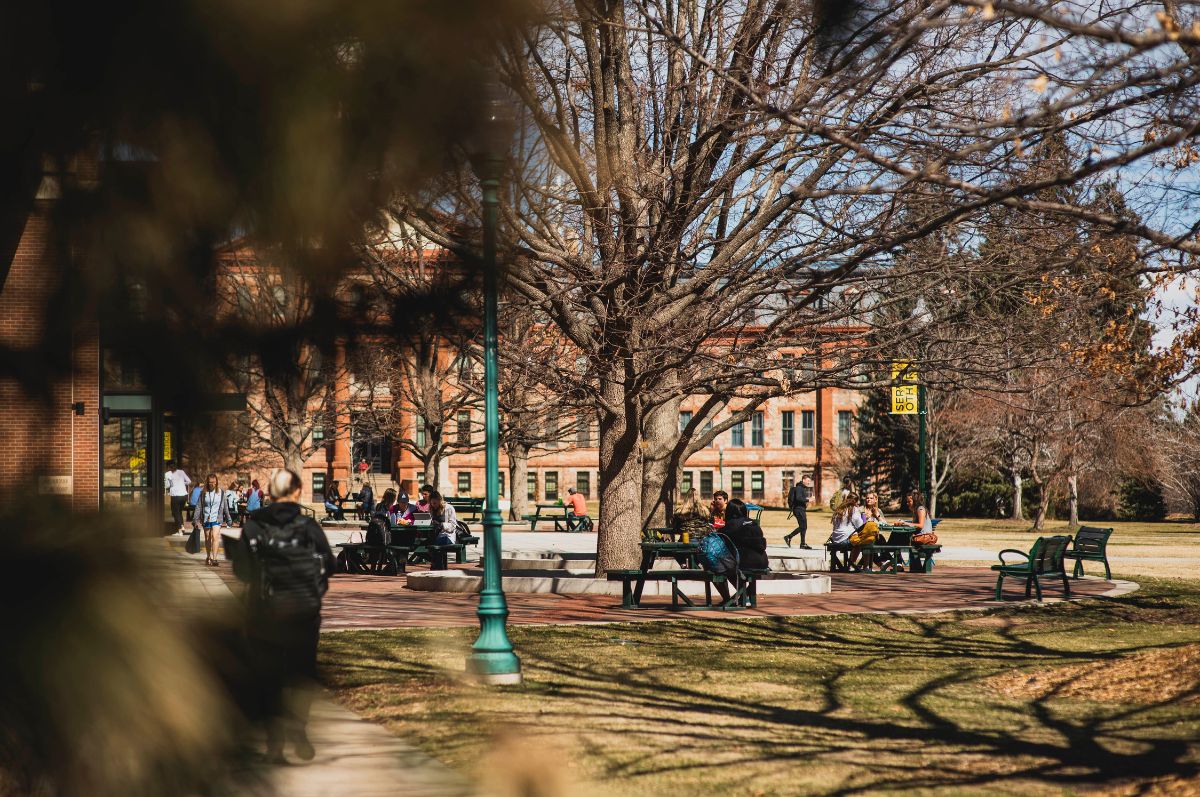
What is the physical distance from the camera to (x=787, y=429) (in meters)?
79.1

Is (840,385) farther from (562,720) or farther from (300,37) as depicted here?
(300,37)

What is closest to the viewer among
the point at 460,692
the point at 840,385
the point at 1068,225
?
the point at 460,692

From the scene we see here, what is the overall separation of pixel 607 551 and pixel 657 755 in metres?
11.0

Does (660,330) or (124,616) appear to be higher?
(660,330)

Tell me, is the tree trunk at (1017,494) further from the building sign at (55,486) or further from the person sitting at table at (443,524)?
the building sign at (55,486)

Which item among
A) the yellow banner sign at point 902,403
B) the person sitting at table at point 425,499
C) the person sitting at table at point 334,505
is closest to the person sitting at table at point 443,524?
the person sitting at table at point 425,499

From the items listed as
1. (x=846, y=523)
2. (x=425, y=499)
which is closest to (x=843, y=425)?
(x=425, y=499)

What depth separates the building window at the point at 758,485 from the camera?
78.9 metres

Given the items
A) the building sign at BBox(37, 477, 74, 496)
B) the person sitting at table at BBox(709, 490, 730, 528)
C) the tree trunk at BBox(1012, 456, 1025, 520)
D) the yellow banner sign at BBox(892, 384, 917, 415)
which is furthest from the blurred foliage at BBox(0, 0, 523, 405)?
the tree trunk at BBox(1012, 456, 1025, 520)

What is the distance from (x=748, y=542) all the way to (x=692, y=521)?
401cm

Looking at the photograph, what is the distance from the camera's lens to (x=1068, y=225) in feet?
39.3

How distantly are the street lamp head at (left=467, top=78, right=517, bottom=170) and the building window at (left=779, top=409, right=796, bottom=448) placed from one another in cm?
7753

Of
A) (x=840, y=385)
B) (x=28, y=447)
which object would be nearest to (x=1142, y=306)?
(x=840, y=385)

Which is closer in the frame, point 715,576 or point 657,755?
point 657,755
